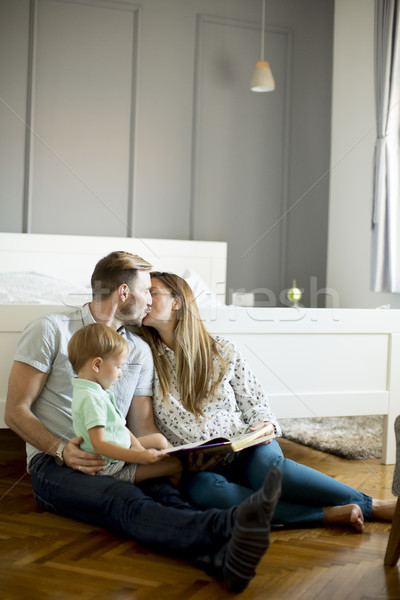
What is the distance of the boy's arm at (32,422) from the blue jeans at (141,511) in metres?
Result: 0.04

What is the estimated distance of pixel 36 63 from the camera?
12.6 ft

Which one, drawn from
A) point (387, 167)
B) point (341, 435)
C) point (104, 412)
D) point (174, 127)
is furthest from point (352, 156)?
point (104, 412)

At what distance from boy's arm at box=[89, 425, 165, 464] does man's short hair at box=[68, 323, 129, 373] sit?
0.20m

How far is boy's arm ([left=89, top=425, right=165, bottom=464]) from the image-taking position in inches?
65.8

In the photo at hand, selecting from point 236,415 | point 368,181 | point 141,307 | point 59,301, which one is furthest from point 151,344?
point 368,181

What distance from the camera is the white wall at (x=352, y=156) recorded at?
13.5 ft

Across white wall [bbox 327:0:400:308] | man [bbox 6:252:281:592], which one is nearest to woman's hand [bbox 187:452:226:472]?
man [bbox 6:252:281:592]

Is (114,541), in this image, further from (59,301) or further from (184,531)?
(59,301)

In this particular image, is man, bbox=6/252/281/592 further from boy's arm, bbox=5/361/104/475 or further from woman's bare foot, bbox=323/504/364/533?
woman's bare foot, bbox=323/504/364/533

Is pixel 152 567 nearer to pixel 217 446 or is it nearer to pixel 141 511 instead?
pixel 141 511

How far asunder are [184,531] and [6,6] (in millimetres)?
3375

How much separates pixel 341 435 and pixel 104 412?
162cm

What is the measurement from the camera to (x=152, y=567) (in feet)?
4.92

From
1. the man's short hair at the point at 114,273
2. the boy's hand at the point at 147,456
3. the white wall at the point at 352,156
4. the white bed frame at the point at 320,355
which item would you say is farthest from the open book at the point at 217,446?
the white wall at the point at 352,156
